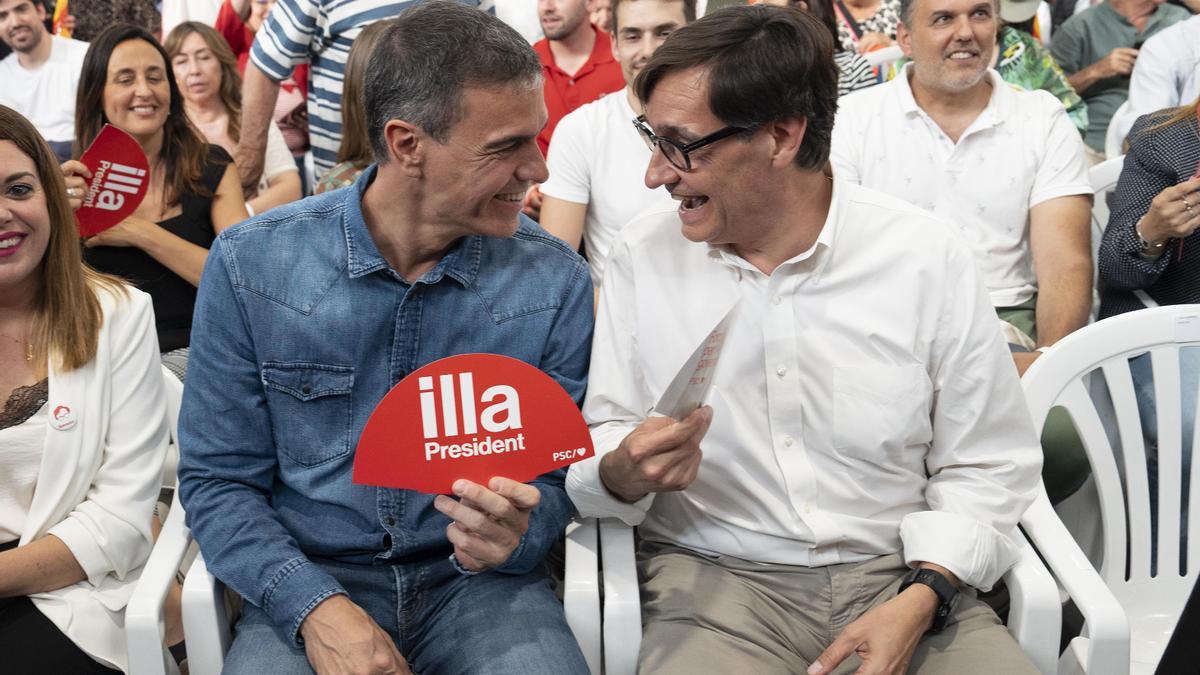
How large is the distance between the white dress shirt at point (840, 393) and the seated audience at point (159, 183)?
5.63ft

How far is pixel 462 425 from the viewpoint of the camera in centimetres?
177

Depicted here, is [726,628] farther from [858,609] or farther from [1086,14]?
[1086,14]

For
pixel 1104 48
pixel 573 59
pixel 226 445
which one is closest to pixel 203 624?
pixel 226 445

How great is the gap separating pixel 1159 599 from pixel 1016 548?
60 centimetres

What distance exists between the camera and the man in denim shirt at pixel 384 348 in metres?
1.97

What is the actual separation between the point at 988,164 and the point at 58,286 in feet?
7.84

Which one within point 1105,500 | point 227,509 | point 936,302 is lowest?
point 1105,500

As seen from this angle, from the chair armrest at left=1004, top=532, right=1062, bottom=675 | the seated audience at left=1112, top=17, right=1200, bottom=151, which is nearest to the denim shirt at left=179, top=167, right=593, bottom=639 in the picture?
the chair armrest at left=1004, top=532, right=1062, bottom=675

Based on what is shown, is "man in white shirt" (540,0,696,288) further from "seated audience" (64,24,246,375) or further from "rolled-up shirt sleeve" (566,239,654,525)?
"rolled-up shirt sleeve" (566,239,654,525)

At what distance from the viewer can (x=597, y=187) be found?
338 cm

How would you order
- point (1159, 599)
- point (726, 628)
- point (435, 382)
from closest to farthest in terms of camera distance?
point (435, 382), point (726, 628), point (1159, 599)

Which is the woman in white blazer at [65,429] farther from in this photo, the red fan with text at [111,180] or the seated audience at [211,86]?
the seated audience at [211,86]

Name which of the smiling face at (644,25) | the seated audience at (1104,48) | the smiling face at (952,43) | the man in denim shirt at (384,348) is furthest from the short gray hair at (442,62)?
the seated audience at (1104,48)

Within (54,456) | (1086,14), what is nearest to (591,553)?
(54,456)
